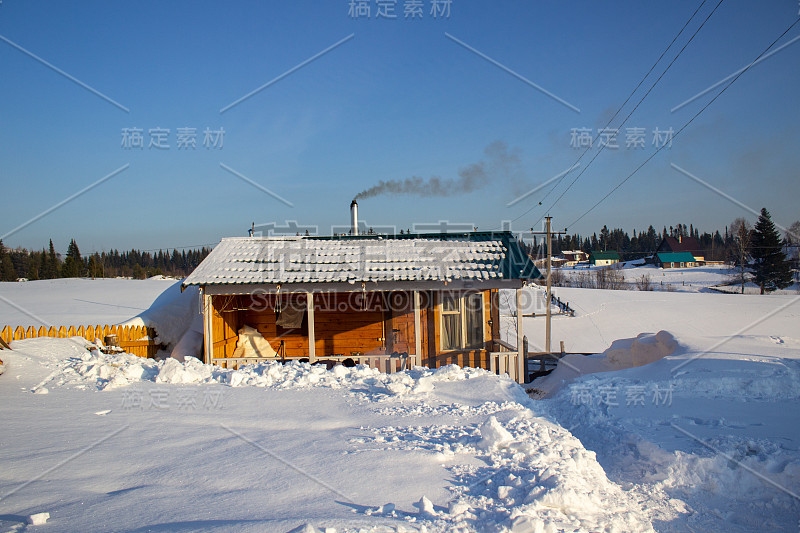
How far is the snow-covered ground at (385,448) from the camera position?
3.90 m

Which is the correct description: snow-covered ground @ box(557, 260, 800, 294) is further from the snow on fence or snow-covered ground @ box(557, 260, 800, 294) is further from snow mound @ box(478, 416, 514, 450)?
snow mound @ box(478, 416, 514, 450)

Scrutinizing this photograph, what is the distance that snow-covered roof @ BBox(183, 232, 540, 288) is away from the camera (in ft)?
39.8

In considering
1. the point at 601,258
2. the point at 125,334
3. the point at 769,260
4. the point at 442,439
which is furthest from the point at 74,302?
the point at 601,258

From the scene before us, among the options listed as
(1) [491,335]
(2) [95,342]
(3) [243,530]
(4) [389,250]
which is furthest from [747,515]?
(2) [95,342]

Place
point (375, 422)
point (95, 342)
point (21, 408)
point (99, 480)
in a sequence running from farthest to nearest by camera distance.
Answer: point (95, 342) → point (21, 408) → point (375, 422) → point (99, 480)

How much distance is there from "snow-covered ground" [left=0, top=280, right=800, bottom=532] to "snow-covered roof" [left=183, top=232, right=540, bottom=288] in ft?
9.64

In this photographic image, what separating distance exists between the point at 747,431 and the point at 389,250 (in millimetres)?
9237

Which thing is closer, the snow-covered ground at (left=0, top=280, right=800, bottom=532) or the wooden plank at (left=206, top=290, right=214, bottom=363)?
the snow-covered ground at (left=0, top=280, right=800, bottom=532)

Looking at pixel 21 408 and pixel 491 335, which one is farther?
pixel 491 335

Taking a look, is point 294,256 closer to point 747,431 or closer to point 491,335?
Result: point 491,335

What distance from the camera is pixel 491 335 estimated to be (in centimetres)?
1427

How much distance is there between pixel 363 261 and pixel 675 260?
96.8 meters

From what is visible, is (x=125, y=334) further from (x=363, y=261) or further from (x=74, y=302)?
(x=74, y=302)

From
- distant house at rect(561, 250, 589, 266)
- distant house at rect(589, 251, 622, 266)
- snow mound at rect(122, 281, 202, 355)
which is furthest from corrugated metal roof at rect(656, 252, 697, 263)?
snow mound at rect(122, 281, 202, 355)
